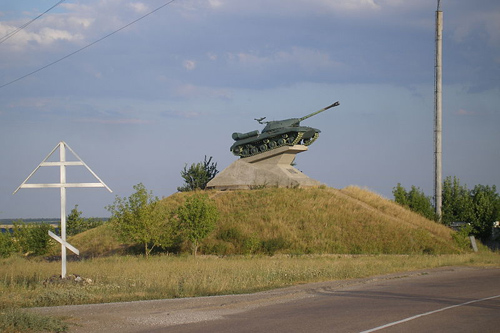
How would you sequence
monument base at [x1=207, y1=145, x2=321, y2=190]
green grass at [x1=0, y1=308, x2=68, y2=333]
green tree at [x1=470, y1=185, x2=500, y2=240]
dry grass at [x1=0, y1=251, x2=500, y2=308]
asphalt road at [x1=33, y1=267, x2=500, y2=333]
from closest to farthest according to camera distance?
green grass at [x1=0, y1=308, x2=68, y2=333] → asphalt road at [x1=33, y1=267, x2=500, y2=333] → dry grass at [x1=0, y1=251, x2=500, y2=308] → green tree at [x1=470, y1=185, x2=500, y2=240] → monument base at [x1=207, y1=145, x2=321, y2=190]

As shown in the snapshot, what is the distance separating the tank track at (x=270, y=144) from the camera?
4487 centimetres

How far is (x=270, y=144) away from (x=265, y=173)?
2574 mm

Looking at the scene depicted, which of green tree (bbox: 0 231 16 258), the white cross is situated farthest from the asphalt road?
green tree (bbox: 0 231 16 258)

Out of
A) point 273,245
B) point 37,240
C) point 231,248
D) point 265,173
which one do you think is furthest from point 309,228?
point 37,240

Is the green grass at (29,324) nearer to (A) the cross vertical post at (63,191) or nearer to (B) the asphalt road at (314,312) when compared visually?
(B) the asphalt road at (314,312)

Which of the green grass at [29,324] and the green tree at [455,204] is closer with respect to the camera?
the green grass at [29,324]

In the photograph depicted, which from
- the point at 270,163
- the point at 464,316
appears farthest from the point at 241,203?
the point at 464,316

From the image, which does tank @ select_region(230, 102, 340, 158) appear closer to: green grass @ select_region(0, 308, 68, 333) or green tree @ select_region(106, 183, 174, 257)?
green tree @ select_region(106, 183, 174, 257)

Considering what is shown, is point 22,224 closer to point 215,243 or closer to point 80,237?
point 80,237

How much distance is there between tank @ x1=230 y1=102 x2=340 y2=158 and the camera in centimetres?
4488

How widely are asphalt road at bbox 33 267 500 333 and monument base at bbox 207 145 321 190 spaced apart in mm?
28485

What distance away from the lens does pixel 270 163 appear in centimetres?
4566

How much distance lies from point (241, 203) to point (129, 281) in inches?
924

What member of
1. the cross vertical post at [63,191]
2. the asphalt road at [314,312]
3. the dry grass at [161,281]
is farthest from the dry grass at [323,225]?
the cross vertical post at [63,191]
